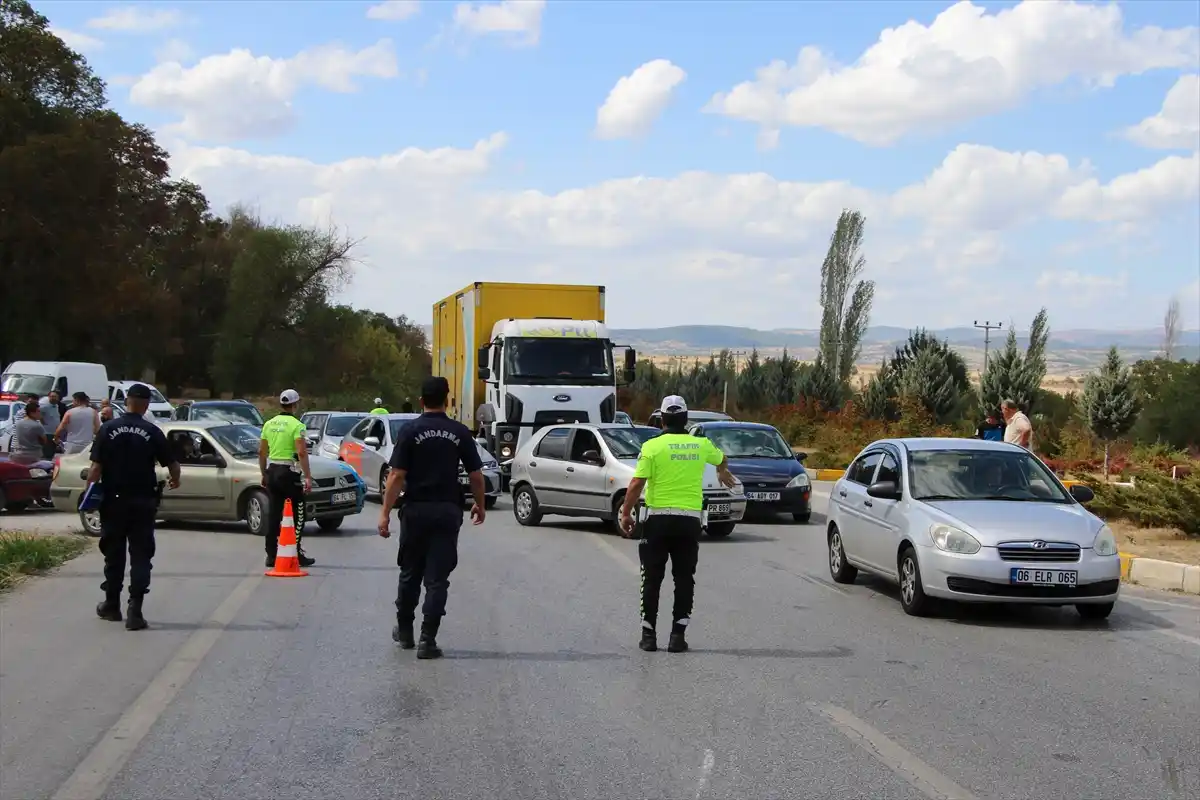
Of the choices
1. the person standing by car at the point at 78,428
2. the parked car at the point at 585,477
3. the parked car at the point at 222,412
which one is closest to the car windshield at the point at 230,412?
the parked car at the point at 222,412

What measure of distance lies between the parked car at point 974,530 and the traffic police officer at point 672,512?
254 cm

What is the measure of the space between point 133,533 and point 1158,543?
41.3 ft

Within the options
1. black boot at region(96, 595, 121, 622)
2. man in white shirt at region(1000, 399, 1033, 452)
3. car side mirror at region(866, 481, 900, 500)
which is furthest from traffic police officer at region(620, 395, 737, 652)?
man in white shirt at region(1000, 399, 1033, 452)

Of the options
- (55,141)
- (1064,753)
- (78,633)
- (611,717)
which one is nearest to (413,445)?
(611,717)

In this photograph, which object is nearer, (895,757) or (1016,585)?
(895,757)

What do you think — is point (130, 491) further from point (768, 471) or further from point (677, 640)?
point (768, 471)

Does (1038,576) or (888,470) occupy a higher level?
(888,470)

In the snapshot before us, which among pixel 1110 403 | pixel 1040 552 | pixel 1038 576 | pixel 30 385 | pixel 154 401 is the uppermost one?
pixel 1110 403

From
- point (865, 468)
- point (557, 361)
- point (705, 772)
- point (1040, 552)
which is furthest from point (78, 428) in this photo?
point (705, 772)

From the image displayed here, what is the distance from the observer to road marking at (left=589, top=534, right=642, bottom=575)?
1470 cm

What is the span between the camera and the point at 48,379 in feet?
123

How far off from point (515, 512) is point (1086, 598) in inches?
423

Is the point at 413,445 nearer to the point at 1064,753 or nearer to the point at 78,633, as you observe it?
the point at 78,633

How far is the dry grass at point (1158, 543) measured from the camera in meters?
15.7
